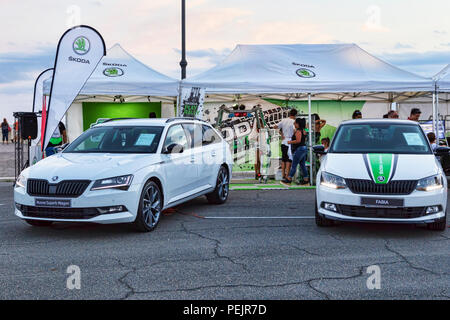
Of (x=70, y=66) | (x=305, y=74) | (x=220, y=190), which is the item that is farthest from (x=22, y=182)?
(x=305, y=74)

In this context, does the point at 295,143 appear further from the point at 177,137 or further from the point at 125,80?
the point at 177,137

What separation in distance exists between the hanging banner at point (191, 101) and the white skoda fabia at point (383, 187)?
6.00 meters

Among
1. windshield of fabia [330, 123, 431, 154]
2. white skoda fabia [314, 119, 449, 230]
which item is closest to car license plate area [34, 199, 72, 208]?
white skoda fabia [314, 119, 449, 230]

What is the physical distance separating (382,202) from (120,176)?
10.9 ft

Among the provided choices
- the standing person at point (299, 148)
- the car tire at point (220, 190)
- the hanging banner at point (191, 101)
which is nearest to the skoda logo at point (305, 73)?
the standing person at point (299, 148)

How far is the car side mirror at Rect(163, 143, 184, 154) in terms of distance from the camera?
25.1ft

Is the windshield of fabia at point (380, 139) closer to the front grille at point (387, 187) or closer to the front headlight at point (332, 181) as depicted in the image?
the front headlight at point (332, 181)

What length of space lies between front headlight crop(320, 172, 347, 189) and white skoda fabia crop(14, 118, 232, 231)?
7.32ft

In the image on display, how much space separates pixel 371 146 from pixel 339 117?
10518 mm

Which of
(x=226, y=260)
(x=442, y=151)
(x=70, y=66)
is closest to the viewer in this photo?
(x=226, y=260)

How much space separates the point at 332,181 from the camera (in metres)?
6.82

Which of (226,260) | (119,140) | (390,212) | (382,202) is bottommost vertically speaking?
(226,260)

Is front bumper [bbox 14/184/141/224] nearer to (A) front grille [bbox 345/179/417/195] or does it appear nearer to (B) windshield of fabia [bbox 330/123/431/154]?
(A) front grille [bbox 345/179/417/195]
